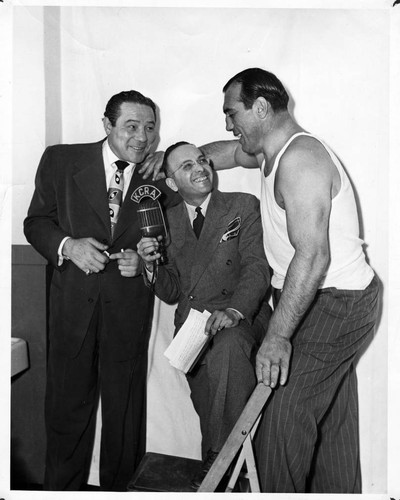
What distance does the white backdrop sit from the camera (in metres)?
2.41

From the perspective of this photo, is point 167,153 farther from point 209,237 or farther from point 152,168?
point 209,237

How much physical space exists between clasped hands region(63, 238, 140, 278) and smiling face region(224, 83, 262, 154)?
2.17 ft

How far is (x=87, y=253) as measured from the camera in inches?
96.0

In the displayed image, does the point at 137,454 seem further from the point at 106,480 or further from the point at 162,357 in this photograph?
the point at 162,357

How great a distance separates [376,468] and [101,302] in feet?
4.40

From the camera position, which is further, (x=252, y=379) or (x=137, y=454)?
(x=137, y=454)

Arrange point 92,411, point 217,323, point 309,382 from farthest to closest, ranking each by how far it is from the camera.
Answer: point 92,411 → point 217,323 → point 309,382

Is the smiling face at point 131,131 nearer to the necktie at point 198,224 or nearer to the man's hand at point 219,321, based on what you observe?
the necktie at point 198,224

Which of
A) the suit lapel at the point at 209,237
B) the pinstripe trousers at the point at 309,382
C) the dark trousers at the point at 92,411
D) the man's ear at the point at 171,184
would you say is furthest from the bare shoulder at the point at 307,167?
the dark trousers at the point at 92,411

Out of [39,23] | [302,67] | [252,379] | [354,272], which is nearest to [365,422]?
[252,379]

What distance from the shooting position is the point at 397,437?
212 centimetres

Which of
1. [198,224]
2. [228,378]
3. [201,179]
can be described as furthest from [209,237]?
[228,378]

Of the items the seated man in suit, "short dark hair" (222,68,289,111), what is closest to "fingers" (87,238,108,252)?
A: the seated man in suit

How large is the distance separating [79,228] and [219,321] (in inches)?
27.6
